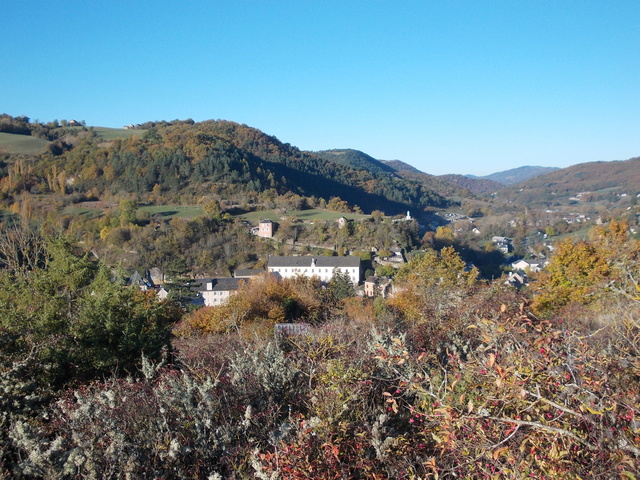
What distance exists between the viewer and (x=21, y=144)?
61.2 metres

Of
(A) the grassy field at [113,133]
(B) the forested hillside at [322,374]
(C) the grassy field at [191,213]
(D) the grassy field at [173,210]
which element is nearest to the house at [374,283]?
(B) the forested hillside at [322,374]

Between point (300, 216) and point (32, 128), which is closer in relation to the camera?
point (300, 216)

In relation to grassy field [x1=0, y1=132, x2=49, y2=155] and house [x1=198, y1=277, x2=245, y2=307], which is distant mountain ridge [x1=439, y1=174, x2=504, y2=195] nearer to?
grassy field [x1=0, y1=132, x2=49, y2=155]

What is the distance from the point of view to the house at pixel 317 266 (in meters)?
35.1

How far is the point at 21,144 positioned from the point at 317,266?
5645cm

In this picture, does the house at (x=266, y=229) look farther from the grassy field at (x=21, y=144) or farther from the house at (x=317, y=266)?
the grassy field at (x=21, y=144)

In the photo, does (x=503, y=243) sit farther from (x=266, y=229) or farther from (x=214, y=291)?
(x=214, y=291)

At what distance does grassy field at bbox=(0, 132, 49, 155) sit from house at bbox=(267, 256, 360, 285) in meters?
49.1

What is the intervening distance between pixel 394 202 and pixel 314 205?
3527 centimetres

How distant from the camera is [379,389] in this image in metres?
3.84

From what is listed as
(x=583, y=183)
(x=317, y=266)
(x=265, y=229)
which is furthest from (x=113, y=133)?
(x=583, y=183)

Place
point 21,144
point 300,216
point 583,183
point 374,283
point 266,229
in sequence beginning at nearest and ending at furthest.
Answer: point 374,283
point 266,229
point 300,216
point 21,144
point 583,183

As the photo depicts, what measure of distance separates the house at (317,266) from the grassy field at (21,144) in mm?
49142

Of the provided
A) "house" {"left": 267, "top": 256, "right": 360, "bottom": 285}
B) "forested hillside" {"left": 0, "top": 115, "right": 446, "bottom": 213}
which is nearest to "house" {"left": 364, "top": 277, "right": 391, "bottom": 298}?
"house" {"left": 267, "top": 256, "right": 360, "bottom": 285}
